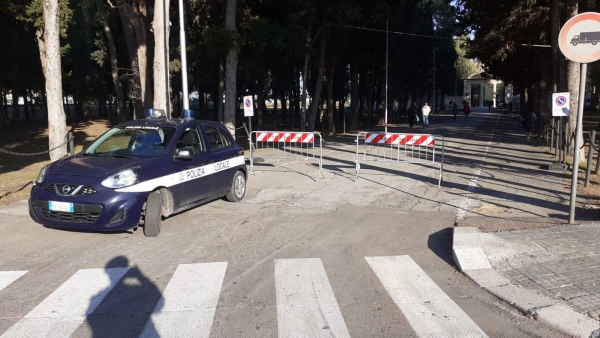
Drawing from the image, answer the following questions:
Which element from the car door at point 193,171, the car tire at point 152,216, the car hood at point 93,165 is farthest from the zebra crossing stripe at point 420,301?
the car hood at point 93,165

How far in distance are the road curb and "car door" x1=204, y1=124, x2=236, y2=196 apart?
4326 millimetres

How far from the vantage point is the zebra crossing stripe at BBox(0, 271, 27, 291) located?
19.4ft

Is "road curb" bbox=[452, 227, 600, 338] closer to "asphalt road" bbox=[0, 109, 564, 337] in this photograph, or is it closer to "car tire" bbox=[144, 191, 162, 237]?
"asphalt road" bbox=[0, 109, 564, 337]

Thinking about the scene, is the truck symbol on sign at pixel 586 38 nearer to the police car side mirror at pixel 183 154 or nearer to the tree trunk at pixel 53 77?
the police car side mirror at pixel 183 154

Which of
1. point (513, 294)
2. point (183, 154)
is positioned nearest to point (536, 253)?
point (513, 294)

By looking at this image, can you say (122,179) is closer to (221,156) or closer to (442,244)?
(221,156)

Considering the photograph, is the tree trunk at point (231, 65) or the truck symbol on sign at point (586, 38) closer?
the truck symbol on sign at point (586, 38)

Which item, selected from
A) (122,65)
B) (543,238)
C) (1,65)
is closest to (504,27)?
(543,238)

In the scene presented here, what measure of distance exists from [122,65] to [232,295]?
39.4 metres

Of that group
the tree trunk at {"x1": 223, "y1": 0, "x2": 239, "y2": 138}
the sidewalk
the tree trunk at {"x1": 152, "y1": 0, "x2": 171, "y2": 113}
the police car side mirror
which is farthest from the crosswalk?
the tree trunk at {"x1": 223, "y1": 0, "x2": 239, "y2": 138}

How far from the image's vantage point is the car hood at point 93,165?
296 inches

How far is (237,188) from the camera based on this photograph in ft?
35.0

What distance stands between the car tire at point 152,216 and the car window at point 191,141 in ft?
4.06

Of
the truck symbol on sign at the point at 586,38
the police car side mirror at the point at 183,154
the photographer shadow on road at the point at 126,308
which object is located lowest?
the photographer shadow on road at the point at 126,308
